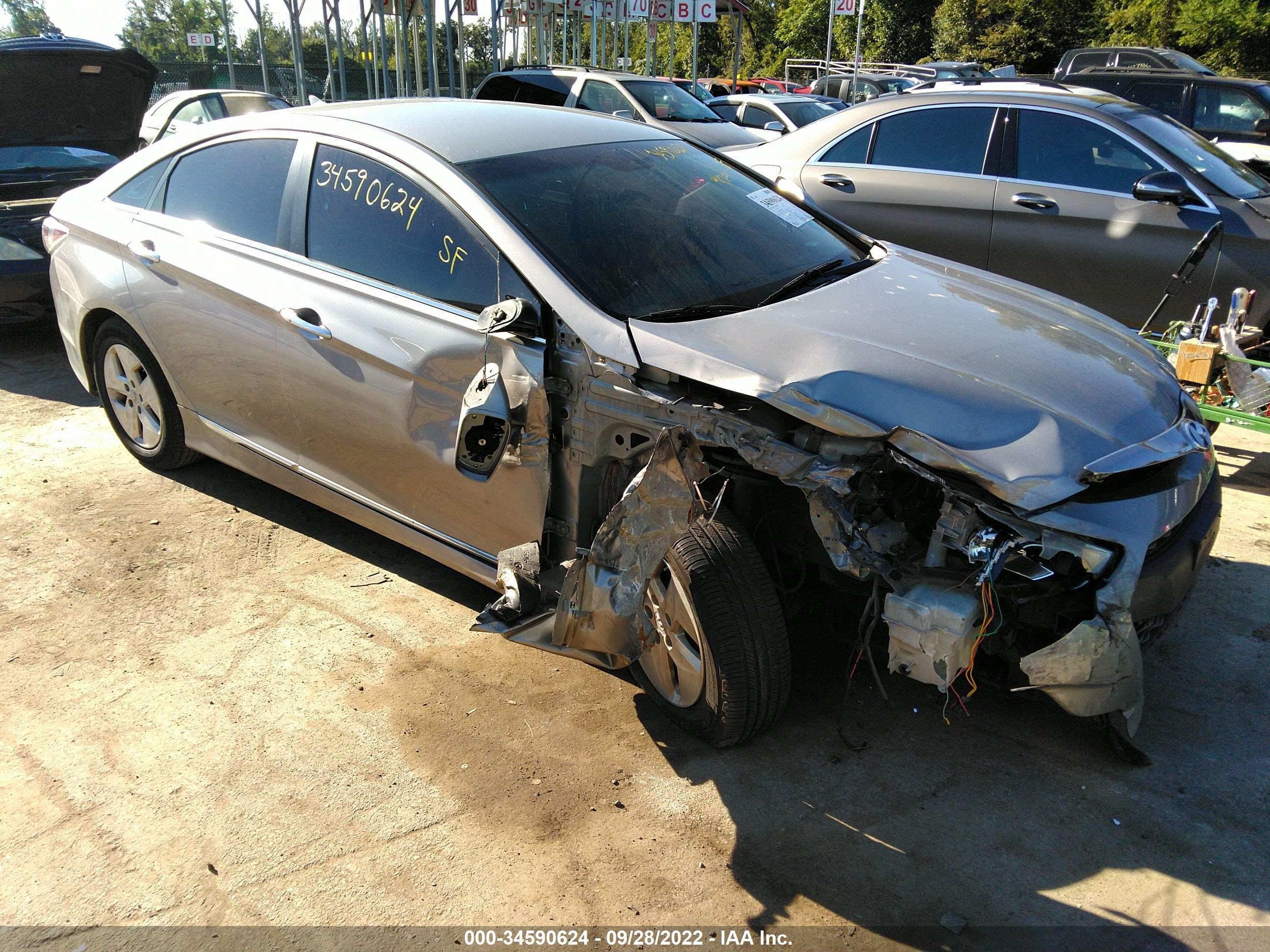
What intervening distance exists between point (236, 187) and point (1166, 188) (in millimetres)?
4747

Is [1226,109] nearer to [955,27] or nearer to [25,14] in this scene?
[955,27]

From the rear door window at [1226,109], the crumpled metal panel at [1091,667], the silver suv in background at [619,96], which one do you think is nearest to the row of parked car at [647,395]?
the crumpled metal panel at [1091,667]

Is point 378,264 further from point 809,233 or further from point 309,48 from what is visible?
point 309,48

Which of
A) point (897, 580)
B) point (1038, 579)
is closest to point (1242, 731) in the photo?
point (1038, 579)

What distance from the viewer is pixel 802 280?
11.2 ft

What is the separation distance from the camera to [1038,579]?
2490 millimetres

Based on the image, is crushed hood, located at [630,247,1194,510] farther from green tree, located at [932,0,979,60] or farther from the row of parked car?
green tree, located at [932,0,979,60]

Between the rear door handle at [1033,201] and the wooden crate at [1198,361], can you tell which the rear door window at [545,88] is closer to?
the rear door handle at [1033,201]

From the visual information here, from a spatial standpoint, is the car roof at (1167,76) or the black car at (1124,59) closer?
the car roof at (1167,76)

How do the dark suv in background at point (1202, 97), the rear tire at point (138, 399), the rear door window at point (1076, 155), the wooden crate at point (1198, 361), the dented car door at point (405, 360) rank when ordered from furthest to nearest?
the dark suv in background at point (1202, 97), the rear door window at point (1076, 155), the rear tire at point (138, 399), the wooden crate at point (1198, 361), the dented car door at point (405, 360)

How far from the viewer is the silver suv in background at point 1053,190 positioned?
5.48m

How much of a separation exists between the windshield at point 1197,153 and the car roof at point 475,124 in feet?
10.8

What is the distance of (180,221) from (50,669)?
75.2 inches

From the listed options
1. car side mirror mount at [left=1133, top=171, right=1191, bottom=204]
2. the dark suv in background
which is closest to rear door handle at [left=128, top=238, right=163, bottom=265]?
car side mirror mount at [left=1133, top=171, right=1191, bottom=204]
